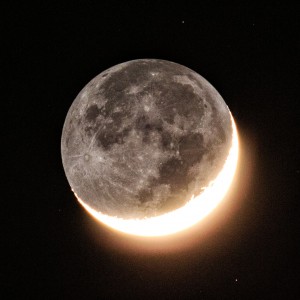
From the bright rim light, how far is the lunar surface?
0.36ft

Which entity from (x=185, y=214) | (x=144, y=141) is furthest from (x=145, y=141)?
(x=185, y=214)

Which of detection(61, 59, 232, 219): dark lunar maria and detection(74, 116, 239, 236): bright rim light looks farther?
detection(74, 116, 239, 236): bright rim light

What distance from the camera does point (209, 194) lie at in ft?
14.3

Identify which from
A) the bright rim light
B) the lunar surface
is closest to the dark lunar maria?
the lunar surface

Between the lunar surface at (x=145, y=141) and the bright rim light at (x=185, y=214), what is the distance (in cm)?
11

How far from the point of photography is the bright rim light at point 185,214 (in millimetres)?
4160

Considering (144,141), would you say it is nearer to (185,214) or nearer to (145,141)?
(145,141)

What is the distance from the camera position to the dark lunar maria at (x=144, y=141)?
3.74 metres

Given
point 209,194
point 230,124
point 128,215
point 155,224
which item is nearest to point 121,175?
point 128,215

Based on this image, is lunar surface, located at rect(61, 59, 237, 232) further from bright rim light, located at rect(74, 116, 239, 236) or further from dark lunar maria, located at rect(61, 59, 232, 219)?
bright rim light, located at rect(74, 116, 239, 236)

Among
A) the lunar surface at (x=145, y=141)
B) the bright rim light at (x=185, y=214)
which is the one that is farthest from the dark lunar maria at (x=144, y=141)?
the bright rim light at (x=185, y=214)

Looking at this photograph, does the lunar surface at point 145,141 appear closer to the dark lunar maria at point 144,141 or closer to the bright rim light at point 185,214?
the dark lunar maria at point 144,141

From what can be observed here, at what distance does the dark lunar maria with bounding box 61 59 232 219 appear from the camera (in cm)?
374

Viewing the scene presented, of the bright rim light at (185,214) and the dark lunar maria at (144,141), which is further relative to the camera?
the bright rim light at (185,214)
